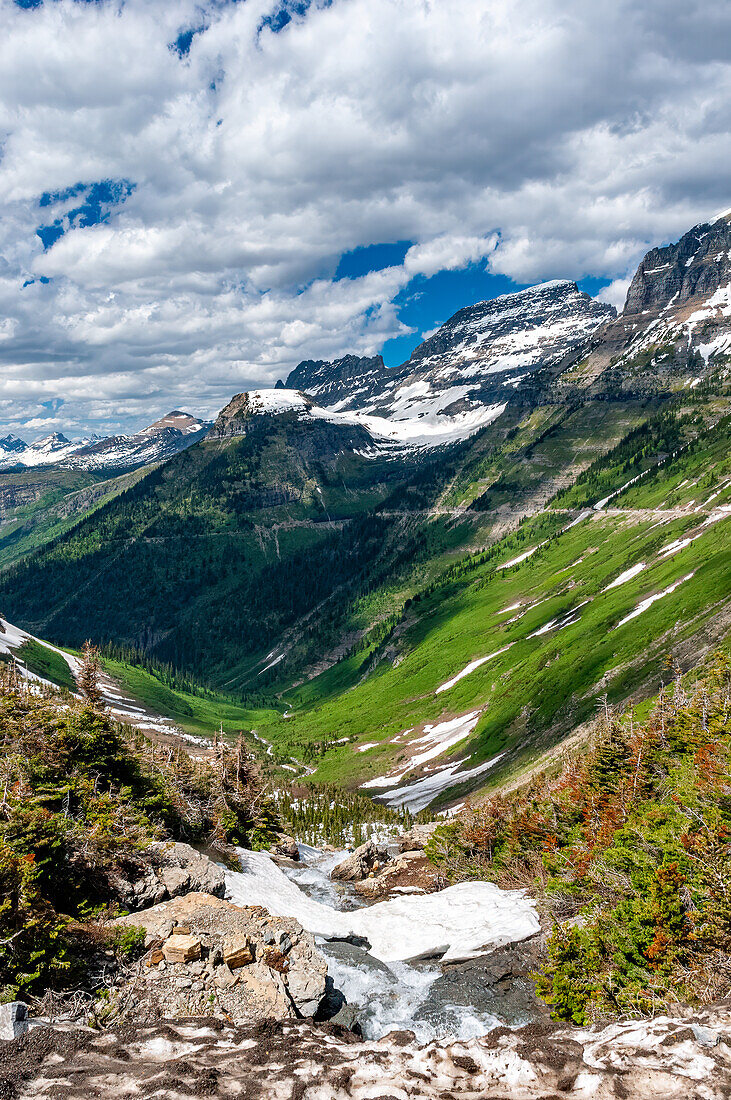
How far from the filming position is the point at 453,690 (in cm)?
15100

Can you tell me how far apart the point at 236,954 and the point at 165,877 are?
610 cm

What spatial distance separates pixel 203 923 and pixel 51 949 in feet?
17.7

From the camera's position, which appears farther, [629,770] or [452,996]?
[629,770]

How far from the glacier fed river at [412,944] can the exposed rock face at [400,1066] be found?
6847mm

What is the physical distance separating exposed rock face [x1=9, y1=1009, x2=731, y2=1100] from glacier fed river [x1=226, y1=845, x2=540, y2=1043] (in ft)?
22.5

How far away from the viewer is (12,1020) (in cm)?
1188

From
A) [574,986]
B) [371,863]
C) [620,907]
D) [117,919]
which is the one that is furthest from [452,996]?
Result: [371,863]

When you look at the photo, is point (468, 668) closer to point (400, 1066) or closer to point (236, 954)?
point (236, 954)

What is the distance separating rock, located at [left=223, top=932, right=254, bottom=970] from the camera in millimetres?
17719

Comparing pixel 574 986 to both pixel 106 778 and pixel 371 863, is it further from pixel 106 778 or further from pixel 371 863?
pixel 371 863

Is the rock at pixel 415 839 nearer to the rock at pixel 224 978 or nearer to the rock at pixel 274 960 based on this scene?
the rock at pixel 274 960

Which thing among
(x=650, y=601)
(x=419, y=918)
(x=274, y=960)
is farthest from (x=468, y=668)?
(x=274, y=960)

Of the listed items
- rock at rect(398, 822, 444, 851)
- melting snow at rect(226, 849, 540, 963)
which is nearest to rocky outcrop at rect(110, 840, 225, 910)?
melting snow at rect(226, 849, 540, 963)

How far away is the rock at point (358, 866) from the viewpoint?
45594 mm
